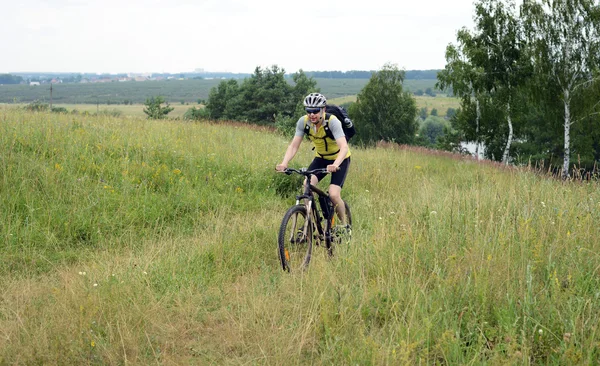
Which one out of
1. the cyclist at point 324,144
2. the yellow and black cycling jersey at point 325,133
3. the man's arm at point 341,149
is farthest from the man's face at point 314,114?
the man's arm at point 341,149

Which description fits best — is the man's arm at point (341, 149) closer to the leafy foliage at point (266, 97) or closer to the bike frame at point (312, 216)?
the bike frame at point (312, 216)

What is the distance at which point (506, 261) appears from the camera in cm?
425

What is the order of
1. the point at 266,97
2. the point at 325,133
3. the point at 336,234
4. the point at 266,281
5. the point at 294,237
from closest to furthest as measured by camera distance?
1. the point at 266,281
2. the point at 294,237
3. the point at 336,234
4. the point at 325,133
5. the point at 266,97

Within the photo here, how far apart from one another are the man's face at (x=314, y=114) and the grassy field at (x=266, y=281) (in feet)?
5.14

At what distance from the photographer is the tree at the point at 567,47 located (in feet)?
91.4

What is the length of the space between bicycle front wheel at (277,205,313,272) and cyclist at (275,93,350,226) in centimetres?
57

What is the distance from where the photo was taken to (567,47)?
28.2 m

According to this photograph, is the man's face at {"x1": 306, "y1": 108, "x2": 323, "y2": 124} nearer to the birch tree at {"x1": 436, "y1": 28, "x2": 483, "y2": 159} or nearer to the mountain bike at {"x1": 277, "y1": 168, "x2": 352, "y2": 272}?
the mountain bike at {"x1": 277, "y1": 168, "x2": 352, "y2": 272}

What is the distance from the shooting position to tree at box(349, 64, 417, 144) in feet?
189

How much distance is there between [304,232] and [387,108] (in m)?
54.2

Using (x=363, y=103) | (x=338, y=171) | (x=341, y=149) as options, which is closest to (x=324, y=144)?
(x=338, y=171)

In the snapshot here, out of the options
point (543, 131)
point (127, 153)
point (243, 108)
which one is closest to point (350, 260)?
point (127, 153)

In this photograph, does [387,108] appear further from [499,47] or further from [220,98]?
[499,47]

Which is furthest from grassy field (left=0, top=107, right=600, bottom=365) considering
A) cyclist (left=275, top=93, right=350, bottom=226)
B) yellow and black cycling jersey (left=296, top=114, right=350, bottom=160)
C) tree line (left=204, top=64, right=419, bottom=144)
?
tree line (left=204, top=64, right=419, bottom=144)
